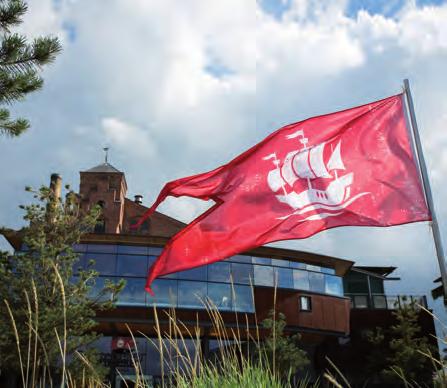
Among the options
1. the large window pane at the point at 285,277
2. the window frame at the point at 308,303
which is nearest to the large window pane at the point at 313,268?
the large window pane at the point at 285,277

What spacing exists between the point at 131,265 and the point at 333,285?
14069 mm

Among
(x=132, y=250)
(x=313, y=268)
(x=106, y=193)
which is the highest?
(x=106, y=193)

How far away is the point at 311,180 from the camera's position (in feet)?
23.1

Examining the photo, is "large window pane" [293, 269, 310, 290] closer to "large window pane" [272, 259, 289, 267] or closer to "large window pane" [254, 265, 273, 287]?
"large window pane" [272, 259, 289, 267]

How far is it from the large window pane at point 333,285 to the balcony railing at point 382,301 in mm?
4192

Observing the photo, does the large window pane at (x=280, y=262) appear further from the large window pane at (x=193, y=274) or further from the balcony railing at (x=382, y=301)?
the balcony railing at (x=382, y=301)

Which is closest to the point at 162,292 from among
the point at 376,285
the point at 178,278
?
the point at 178,278

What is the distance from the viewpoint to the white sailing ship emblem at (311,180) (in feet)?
22.2

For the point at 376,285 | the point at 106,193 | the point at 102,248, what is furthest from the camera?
the point at 106,193

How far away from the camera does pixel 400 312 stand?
3597cm

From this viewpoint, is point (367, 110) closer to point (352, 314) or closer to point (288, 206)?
point (288, 206)

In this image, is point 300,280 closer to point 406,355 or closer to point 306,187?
point 406,355

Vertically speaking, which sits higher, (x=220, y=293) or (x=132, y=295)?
(x=220, y=293)

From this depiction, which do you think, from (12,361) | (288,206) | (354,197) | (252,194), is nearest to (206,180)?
(252,194)
